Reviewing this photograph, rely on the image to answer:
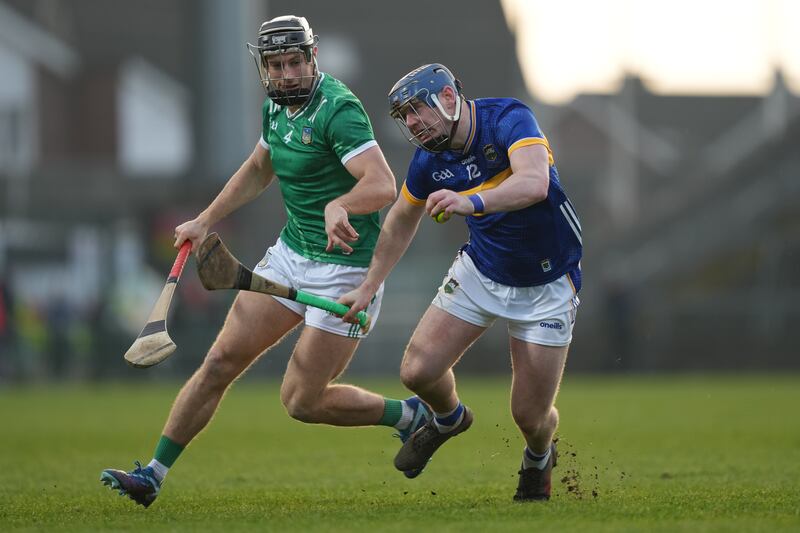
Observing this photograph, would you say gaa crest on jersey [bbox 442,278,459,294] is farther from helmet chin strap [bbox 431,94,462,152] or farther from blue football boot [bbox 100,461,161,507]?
blue football boot [bbox 100,461,161,507]

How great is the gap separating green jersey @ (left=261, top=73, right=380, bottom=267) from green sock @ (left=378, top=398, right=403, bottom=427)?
33.2 inches

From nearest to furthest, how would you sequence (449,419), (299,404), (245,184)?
(299,404) < (449,419) < (245,184)

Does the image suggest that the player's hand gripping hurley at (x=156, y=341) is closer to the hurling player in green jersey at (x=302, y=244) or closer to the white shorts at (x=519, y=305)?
the hurling player in green jersey at (x=302, y=244)

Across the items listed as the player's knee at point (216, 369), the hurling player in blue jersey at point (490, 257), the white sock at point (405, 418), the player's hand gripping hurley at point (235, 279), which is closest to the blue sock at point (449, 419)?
the hurling player in blue jersey at point (490, 257)

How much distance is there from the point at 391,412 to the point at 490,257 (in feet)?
4.00

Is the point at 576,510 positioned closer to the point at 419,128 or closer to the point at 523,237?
the point at 523,237

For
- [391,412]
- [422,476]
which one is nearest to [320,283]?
[391,412]

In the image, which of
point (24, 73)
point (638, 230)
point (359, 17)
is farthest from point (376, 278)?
point (359, 17)

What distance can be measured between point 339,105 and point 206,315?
19324 mm

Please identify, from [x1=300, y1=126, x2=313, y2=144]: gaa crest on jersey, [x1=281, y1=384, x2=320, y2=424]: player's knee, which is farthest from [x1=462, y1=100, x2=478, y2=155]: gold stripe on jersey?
[x1=281, y1=384, x2=320, y2=424]: player's knee

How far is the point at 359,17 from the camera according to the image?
1865 inches

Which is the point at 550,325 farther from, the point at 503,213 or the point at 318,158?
the point at 318,158

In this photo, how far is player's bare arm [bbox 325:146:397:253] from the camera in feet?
23.7

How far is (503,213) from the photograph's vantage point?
7406 millimetres
